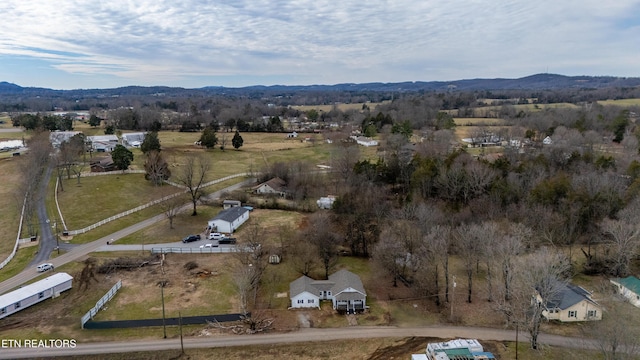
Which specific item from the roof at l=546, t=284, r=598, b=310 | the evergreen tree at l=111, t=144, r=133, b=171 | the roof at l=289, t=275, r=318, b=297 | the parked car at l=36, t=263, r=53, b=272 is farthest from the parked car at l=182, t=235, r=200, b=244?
the roof at l=546, t=284, r=598, b=310

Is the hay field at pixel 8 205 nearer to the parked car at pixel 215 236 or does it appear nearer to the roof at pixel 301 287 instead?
the parked car at pixel 215 236

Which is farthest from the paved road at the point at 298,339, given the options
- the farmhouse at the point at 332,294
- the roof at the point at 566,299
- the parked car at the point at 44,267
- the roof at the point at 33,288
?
the parked car at the point at 44,267

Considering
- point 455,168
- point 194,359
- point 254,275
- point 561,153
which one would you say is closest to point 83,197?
point 254,275

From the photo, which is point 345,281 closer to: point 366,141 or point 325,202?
point 325,202

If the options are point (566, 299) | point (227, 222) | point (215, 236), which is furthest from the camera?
point (227, 222)

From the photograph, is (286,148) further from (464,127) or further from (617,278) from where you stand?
(617,278)

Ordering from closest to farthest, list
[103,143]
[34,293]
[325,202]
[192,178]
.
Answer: [34,293]
[325,202]
[192,178]
[103,143]

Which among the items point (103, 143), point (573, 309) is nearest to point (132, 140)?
point (103, 143)
